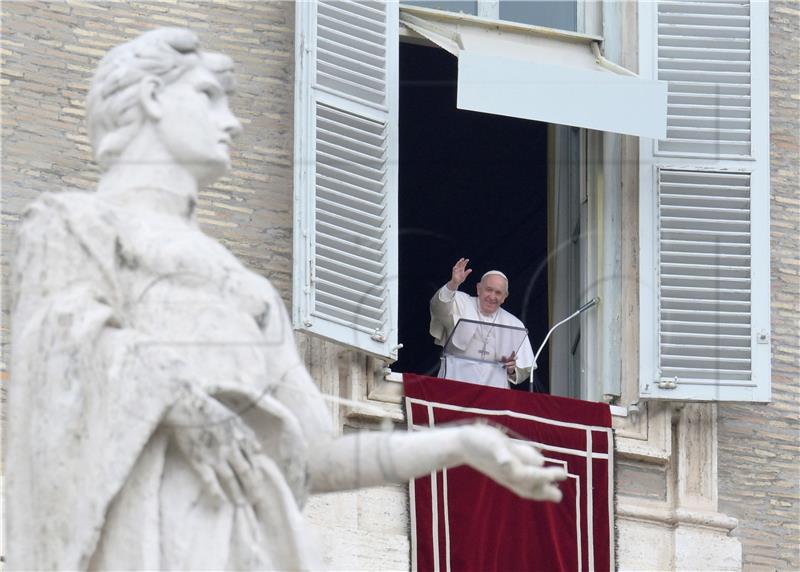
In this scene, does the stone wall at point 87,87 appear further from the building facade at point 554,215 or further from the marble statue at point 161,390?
the marble statue at point 161,390

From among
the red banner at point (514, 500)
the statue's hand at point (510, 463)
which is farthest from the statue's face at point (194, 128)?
the red banner at point (514, 500)

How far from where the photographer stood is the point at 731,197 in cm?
1680

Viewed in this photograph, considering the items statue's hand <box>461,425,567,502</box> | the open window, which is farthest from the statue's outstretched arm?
the open window

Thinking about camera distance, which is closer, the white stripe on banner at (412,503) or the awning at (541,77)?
the white stripe on banner at (412,503)

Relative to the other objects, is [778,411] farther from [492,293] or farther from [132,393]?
[132,393]

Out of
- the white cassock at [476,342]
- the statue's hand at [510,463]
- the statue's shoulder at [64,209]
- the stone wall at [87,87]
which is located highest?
the stone wall at [87,87]

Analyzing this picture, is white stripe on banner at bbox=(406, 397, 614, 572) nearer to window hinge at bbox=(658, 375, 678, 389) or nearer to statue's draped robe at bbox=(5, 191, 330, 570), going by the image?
window hinge at bbox=(658, 375, 678, 389)

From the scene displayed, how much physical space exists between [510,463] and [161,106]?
1.23m

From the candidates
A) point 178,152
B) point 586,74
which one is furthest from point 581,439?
point 178,152

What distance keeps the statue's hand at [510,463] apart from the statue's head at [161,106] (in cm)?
98

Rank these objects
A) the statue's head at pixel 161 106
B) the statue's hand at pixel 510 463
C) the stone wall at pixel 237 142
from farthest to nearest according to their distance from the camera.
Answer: the stone wall at pixel 237 142, the statue's head at pixel 161 106, the statue's hand at pixel 510 463

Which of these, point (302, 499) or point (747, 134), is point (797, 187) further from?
point (302, 499)

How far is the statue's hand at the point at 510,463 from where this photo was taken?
8281 millimetres

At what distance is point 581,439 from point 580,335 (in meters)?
0.75
